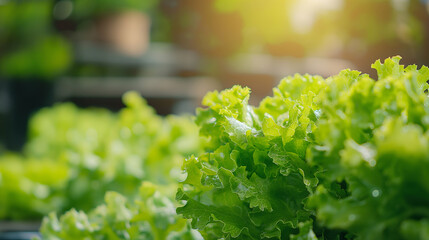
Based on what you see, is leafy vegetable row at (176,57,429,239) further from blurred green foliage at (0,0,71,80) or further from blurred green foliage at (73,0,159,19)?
blurred green foliage at (73,0,159,19)

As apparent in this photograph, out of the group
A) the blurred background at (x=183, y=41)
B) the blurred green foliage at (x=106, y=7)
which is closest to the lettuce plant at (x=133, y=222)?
the blurred background at (x=183, y=41)

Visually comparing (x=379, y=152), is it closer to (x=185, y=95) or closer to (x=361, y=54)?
(x=361, y=54)

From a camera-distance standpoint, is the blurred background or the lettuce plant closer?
the lettuce plant

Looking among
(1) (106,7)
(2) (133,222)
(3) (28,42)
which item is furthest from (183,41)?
(2) (133,222)

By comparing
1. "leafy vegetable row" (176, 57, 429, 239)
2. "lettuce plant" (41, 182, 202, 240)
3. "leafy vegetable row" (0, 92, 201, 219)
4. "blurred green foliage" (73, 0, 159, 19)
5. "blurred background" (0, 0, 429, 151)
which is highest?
"blurred green foliage" (73, 0, 159, 19)

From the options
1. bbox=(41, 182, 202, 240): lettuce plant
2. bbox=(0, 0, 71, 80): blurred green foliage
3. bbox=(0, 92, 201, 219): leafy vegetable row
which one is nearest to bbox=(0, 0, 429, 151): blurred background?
bbox=(0, 0, 71, 80): blurred green foliage

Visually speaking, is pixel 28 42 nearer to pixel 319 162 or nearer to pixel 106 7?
pixel 106 7
